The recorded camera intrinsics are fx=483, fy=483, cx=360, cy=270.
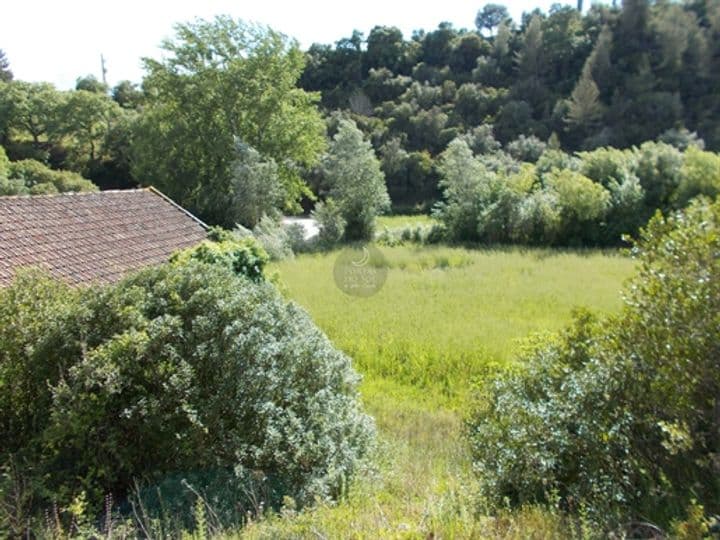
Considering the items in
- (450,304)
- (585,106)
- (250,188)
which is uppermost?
(585,106)

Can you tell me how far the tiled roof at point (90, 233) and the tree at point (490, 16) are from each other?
183ft

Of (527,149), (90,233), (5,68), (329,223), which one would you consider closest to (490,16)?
(527,149)

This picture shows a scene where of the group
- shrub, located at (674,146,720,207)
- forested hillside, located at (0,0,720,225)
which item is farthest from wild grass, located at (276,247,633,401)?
shrub, located at (674,146,720,207)

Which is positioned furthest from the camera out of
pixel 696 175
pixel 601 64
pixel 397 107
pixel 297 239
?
pixel 397 107

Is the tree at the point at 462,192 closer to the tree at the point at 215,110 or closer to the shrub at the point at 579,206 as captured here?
the shrub at the point at 579,206

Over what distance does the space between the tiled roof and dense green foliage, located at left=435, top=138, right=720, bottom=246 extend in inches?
500

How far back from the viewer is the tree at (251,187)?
2156 centimetres

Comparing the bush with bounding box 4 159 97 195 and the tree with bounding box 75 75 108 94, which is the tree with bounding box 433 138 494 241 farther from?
the tree with bounding box 75 75 108 94

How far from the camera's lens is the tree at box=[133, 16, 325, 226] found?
78.0 ft

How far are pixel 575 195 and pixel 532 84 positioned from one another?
94.5 feet

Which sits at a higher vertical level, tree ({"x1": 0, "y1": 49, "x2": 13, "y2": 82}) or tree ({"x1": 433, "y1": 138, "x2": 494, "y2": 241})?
tree ({"x1": 0, "y1": 49, "x2": 13, "y2": 82})

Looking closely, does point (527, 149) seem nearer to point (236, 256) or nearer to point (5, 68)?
point (236, 256)

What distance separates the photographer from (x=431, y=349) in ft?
28.9

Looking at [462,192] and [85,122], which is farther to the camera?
[85,122]
